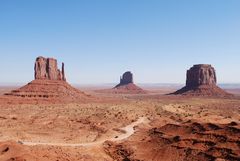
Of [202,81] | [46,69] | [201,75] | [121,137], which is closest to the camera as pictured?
[121,137]

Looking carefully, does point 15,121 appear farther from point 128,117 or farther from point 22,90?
point 22,90

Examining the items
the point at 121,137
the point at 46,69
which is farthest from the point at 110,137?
the point at 46,69

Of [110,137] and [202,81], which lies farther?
[202,81]

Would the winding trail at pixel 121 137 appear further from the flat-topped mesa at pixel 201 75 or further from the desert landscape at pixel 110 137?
the flat-topped mesa at pixel 201 75

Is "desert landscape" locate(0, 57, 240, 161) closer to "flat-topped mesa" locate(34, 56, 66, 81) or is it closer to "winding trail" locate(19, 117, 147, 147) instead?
"winding trail" locate(19, 117, 147, 147)

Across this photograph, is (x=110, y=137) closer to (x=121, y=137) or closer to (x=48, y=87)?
(x=121, y=137)

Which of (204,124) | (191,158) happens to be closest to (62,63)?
(204,124)

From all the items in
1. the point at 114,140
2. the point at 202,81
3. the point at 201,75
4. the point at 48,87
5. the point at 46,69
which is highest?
the point at 46,69

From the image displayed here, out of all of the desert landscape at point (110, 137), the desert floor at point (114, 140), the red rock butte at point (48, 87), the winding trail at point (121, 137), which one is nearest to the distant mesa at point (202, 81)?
the red rock butte at point (48, 87)
